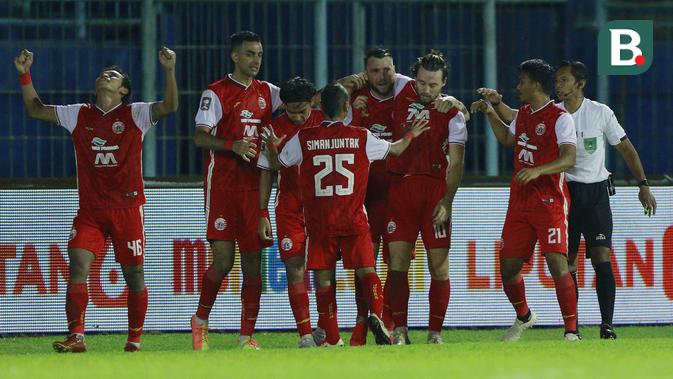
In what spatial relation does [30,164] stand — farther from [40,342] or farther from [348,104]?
[348,104]

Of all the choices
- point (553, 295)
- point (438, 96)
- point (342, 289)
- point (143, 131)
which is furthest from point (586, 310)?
point (143, 131)

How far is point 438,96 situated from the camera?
9.50 m

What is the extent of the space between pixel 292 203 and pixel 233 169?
41 cm

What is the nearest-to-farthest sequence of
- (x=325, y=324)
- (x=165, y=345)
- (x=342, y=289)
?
(x=325, y=324) → (x=165, y=345) → (x=342, y=289)

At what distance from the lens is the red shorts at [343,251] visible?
9.05 metres

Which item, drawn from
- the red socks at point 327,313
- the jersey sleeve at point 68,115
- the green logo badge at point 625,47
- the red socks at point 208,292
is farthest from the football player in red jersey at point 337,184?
the green logo badge at point 625,47

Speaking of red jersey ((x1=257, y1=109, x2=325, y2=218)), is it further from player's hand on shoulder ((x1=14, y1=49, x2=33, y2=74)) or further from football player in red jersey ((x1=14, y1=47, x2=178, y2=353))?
player's hand on shoulder ((x1=14, y1=49, x2=33, y2=74))

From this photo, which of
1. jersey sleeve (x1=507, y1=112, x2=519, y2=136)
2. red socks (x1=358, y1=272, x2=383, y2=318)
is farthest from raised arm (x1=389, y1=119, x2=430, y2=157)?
red socks (x1=358, y1=272, x2=383, y2=318)

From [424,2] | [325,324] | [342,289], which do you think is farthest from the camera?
[424,2]

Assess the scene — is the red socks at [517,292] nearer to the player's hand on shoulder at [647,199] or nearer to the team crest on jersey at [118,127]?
the player's hand on shoulder at [647,199]

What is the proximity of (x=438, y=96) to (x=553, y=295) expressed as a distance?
2.54 meters

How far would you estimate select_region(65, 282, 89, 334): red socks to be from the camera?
9102mm

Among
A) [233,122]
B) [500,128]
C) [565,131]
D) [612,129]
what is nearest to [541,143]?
[565,131]

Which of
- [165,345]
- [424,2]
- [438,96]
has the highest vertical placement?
[424,2]
